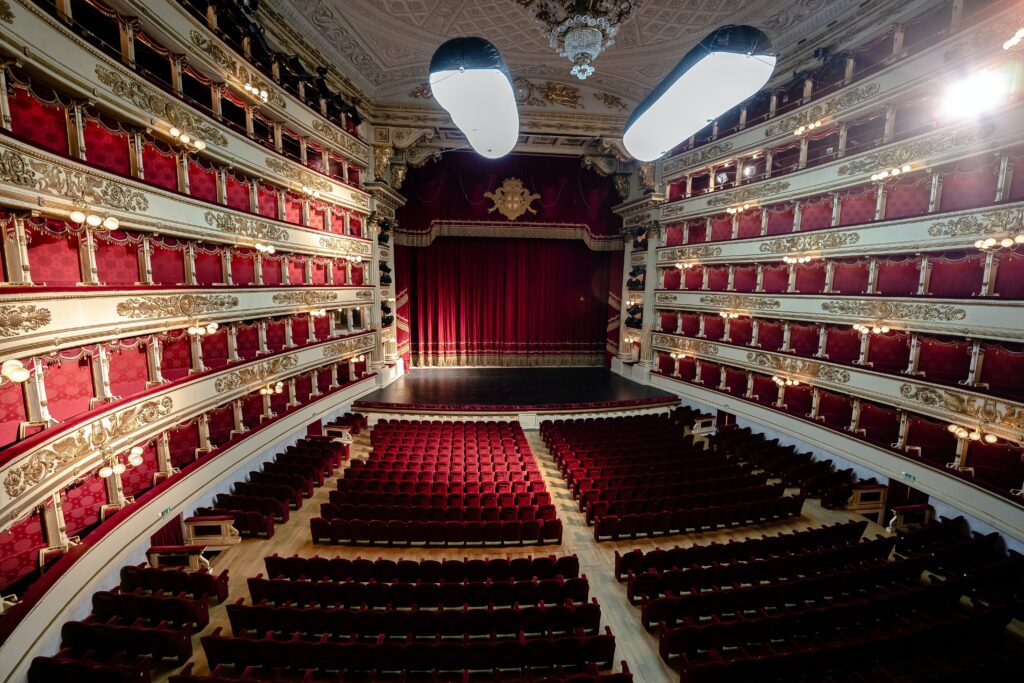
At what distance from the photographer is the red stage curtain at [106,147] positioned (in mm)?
6344

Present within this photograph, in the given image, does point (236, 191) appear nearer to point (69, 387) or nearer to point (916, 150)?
point (69, 387)

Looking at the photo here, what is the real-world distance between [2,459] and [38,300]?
6.20 feet

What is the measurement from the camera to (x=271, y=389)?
10.4m

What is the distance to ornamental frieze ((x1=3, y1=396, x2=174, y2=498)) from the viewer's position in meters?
4.73

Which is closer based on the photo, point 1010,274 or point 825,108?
point 1010,274

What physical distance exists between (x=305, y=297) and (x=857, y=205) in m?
14.9

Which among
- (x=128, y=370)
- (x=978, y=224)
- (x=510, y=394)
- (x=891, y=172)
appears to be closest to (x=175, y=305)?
(x=128, y=370)

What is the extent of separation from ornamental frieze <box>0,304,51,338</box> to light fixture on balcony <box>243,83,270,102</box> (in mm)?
6875

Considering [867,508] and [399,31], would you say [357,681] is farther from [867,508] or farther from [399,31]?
[399,31]

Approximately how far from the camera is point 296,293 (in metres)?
11.5

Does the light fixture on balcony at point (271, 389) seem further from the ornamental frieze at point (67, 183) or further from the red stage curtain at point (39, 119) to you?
the red stage curtain at point (39, 119)

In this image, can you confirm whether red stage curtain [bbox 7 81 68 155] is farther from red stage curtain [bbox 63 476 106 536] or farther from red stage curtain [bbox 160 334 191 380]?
red stage curtain [bbox 63 476 106 536]

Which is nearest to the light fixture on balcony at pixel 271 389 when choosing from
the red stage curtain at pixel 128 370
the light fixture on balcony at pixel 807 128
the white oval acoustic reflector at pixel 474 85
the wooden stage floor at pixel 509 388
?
the red stage curtain at pixel 128 370

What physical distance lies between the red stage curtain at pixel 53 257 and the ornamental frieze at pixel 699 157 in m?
16.7
